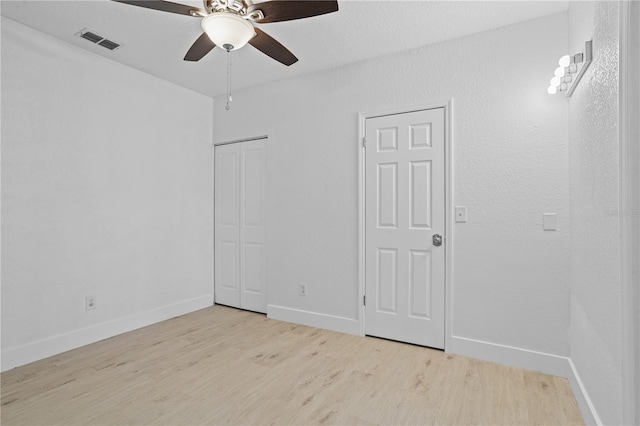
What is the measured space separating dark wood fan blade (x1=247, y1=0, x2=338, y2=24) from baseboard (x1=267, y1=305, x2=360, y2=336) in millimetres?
2509

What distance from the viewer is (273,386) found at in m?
2.21

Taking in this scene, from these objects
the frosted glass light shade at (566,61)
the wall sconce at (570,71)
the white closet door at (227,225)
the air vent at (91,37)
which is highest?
the air vent at (91,37)

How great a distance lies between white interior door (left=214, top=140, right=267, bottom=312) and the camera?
3.86 metres

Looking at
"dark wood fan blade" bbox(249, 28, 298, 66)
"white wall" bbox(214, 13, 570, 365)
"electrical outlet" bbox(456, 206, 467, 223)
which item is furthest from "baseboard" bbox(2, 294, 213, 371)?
"electrical outlet" bbox(456, 206, 467, 223)

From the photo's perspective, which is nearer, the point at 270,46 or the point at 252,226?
the point at 270,46

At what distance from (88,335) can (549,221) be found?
385cm

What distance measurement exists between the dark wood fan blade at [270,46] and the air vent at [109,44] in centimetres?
150

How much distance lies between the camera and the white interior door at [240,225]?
386 cm

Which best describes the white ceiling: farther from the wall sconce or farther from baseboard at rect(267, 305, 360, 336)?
baseboard at rect(267, 305, 360, 336)

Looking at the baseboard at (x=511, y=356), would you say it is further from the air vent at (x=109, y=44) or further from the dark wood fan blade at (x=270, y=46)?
the air vent at (x=109, y=44)

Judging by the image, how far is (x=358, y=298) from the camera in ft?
10.3

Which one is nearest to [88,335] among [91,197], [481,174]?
[91,197]

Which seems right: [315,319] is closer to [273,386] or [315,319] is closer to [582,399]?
[273,386]

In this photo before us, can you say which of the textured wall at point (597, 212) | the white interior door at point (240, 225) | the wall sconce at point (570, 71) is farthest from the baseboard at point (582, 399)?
the white interior door at point (240, 225)
